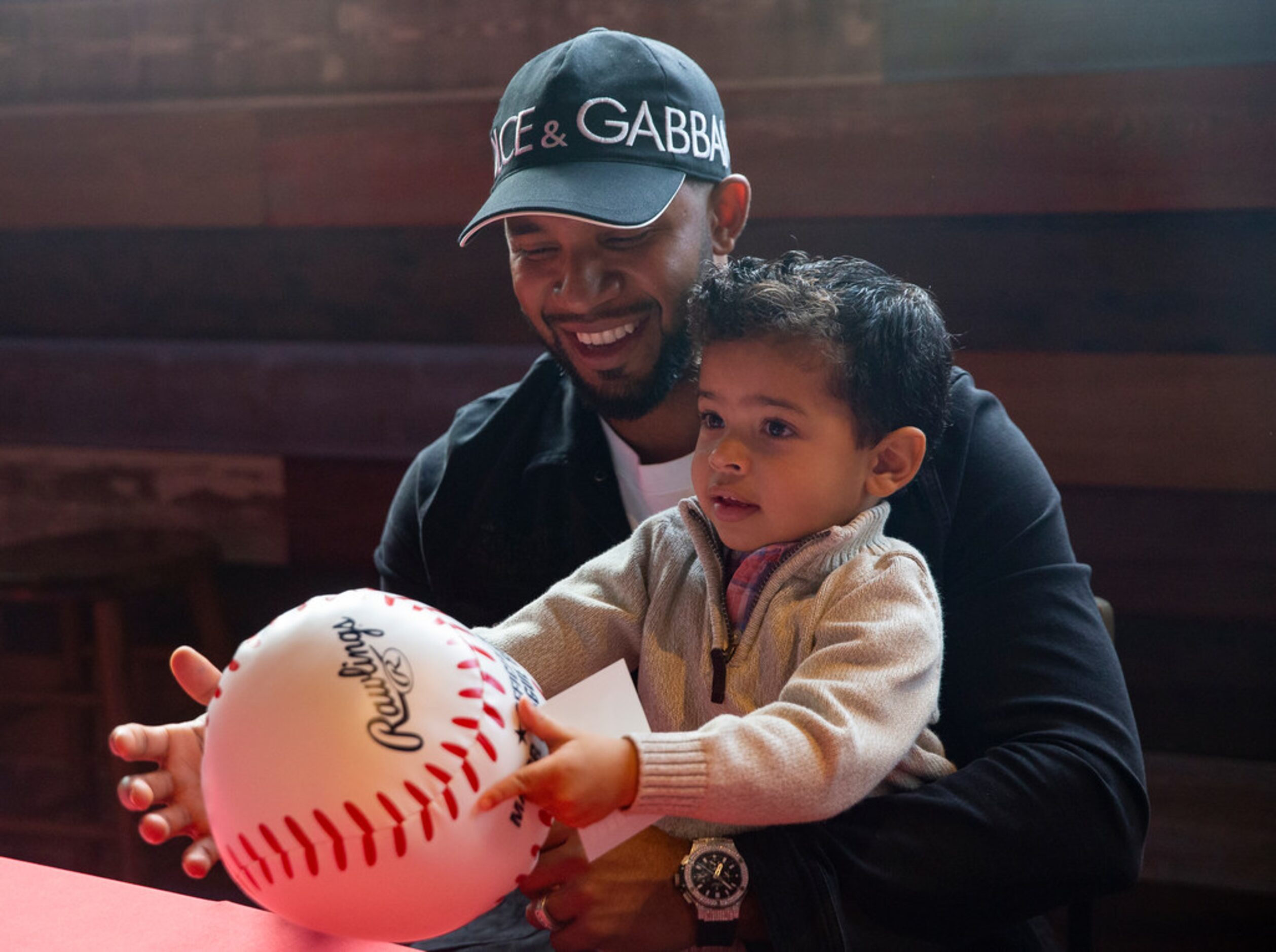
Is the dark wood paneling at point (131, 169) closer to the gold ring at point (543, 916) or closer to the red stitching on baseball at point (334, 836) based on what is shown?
the gold ring at point (543, 916)

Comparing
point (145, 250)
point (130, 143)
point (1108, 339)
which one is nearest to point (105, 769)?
point (145, 250)

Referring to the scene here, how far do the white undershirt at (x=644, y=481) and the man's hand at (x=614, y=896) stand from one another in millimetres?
544

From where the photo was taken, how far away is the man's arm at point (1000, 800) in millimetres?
1066

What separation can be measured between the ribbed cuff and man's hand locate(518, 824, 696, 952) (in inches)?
8.2

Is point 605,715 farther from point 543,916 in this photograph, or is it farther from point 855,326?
point 855,326

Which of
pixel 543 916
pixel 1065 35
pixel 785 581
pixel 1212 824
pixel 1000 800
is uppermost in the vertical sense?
pixel 1065 35

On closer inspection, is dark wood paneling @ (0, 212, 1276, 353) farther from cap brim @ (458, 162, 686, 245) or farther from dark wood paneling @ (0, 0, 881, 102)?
cap brim @ (458, 162, 686, 245)

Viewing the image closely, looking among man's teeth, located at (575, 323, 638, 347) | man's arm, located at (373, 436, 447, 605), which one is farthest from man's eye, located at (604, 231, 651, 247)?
man's arm, located at (373, 436, 447, 605)

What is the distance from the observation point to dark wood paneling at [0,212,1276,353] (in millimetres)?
2158

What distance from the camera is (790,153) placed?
7.59 ft

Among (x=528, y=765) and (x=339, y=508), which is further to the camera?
(x=339, y=508)

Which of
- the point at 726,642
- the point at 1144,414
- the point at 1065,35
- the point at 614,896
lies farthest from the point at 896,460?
the point at 1065,35

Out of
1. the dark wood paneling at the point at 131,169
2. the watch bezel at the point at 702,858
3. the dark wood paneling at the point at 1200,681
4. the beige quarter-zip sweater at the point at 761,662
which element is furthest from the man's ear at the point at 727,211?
the dark wood paneling at the point at 131,169

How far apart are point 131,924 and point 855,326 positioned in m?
0.84
